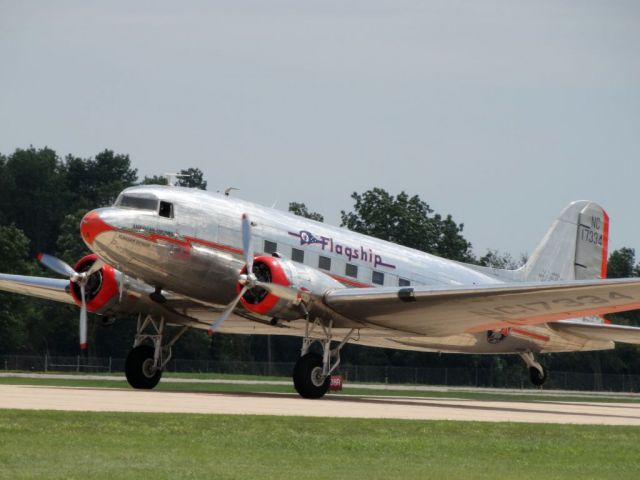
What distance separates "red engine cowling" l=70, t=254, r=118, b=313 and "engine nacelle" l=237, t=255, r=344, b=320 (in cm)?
412

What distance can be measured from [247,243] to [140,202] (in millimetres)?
2590

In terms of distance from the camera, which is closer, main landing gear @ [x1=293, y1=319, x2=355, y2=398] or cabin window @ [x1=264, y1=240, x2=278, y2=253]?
main landing gear @ [x1=293, y1=319, x2=355, y2=398]

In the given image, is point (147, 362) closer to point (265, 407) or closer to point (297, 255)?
point (297, 255)

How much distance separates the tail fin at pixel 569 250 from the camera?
35.8 metres

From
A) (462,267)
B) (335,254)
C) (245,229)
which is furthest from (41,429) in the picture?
(462,267)

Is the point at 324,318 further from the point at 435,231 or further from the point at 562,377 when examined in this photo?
the point at 435,231

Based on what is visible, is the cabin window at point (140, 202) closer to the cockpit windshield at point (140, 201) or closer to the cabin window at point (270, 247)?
the cockpit windshield at point (140, 201)

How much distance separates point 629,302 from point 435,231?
189 feet

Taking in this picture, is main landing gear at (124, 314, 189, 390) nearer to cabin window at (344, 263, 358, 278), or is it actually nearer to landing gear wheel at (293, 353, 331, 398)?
landing gear wheel at (293, 353, 331, 398)

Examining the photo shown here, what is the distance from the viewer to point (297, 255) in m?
28.3

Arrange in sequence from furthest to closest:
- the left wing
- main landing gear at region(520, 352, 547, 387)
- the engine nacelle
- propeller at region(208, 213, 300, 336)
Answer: main landing gear at region(520, 352, 547, 387), the engine nacelle, propeller at region(208, 213, 300, 336), the left wing

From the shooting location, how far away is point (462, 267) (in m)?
33.1

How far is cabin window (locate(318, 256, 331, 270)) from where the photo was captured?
1132 inches

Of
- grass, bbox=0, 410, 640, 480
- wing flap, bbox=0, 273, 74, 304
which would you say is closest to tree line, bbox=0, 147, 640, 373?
wing flap, bbox=0, 273, 74, 304
